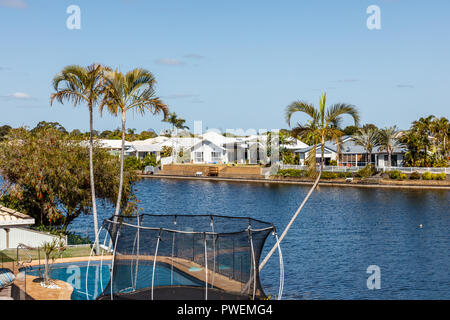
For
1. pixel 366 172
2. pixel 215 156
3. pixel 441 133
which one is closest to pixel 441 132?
pixel 441 133

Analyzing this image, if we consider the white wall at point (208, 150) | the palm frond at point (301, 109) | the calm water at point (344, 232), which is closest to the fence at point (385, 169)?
the calm water at point (344, 232)

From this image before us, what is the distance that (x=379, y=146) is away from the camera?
87.8 metres

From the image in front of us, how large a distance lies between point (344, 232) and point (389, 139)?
142ft

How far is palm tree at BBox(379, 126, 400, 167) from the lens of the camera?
82.4 meters

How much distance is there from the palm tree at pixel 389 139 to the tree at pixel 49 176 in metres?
59.7

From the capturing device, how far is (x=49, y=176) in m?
28.5

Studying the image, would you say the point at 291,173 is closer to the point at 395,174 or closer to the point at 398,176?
the point at 395,174

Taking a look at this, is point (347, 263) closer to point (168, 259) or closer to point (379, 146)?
point (168, 259)

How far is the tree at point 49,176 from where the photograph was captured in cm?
2853

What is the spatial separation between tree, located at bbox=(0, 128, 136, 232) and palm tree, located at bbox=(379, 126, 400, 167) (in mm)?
59678

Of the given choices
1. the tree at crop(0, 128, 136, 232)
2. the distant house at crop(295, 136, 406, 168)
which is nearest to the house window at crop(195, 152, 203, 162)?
the distant house at crop(295, 136, 406, 168)

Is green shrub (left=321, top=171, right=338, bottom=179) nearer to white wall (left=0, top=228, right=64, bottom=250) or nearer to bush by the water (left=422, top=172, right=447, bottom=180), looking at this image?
bush by the water (left=422, top=172, right=447, bottom=180)
